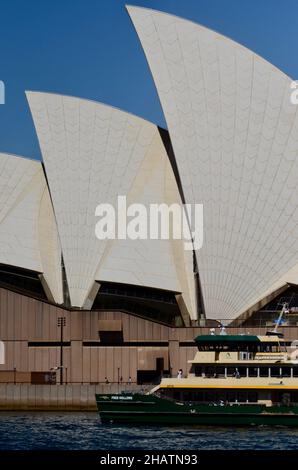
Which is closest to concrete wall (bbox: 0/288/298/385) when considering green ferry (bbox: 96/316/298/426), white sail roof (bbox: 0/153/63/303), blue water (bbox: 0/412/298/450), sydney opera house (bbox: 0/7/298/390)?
sydney opera house (bbox: 0/7/298/390)

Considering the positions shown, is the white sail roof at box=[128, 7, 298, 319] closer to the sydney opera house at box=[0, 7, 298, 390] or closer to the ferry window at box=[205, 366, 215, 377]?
the sydney opera house at box=[0, 7, 298, 390]

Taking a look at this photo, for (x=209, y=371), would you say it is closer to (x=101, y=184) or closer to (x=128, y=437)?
(x=128, y=437)

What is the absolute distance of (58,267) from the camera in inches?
2785

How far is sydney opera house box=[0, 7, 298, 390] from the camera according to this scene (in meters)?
66.6

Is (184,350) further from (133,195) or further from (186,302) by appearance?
(133,195)

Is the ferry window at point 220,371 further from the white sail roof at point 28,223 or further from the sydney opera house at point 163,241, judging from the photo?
the white sail roof at point 28,223

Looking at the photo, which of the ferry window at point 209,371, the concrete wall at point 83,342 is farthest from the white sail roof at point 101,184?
the ferry window at point 209,371

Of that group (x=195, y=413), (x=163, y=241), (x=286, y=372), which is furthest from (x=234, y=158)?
(x=195, y=413)

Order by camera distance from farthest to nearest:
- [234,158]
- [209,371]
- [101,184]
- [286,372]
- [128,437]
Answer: [101,184] → [234,158] → [209,371] → [286,372] → [128,437]

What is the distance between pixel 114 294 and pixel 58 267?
13.6ft

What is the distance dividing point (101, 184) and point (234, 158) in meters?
8.72

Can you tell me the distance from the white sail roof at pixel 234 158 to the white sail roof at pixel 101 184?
2.71m

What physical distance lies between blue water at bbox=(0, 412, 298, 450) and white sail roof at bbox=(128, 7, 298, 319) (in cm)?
1826

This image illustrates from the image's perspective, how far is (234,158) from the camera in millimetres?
68125
